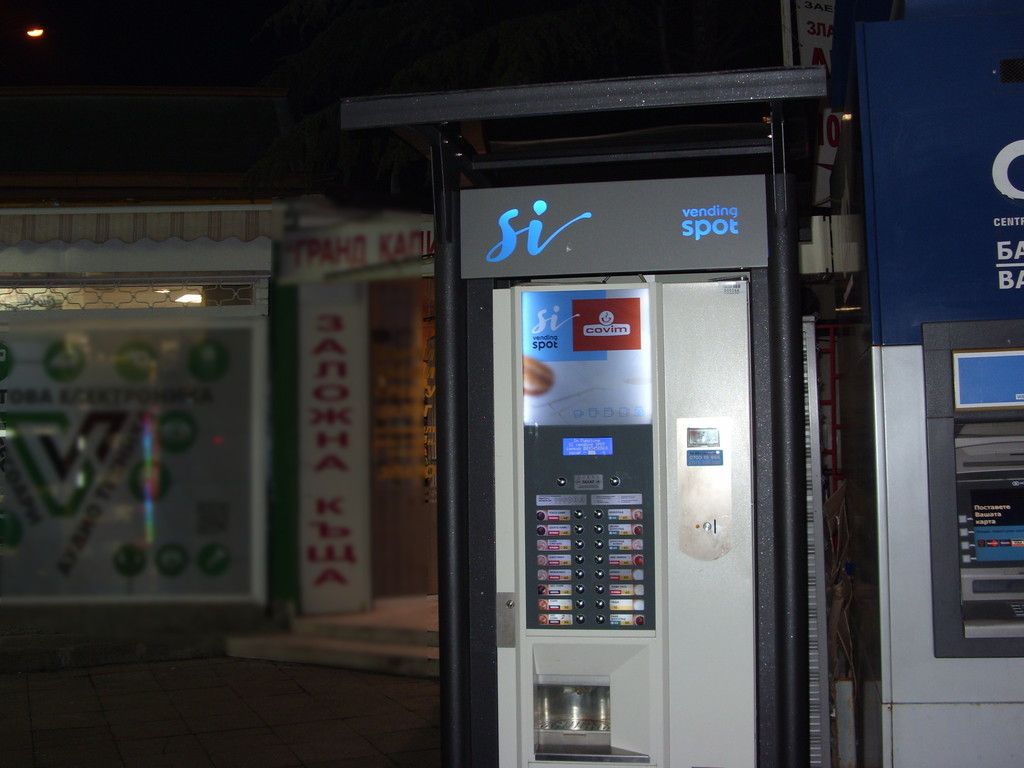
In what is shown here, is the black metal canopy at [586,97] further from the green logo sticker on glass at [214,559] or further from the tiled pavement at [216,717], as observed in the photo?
the tiled pavement at [216,717]

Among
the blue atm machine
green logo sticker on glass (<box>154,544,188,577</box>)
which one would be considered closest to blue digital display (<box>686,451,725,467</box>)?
the blue atm machine

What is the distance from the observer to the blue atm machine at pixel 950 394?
2922mm

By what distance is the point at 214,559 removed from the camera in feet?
9.79

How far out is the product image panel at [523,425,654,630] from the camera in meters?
3.34

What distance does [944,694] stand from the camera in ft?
9.62

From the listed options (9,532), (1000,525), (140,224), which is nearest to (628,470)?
(1000,525)

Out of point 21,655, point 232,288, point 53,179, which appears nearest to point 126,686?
point 21,655

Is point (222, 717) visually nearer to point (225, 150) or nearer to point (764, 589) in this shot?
point (764, 589)

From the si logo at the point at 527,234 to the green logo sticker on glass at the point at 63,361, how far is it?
1.39 m

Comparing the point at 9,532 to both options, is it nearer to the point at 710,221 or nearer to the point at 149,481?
the point at 149,481

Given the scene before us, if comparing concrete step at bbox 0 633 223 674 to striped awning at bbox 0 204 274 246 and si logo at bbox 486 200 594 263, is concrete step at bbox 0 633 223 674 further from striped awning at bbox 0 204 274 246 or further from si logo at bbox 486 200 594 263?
si logo at bbox 486 200 594 263

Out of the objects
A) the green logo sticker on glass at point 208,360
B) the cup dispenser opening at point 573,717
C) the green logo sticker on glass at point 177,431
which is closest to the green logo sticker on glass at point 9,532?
the green logo sticker on glass at point 177,431

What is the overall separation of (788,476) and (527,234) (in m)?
1.21

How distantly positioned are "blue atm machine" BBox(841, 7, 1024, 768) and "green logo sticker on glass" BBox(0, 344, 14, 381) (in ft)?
8.16
